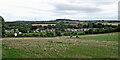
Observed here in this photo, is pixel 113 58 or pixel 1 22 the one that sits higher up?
pixel 1 22

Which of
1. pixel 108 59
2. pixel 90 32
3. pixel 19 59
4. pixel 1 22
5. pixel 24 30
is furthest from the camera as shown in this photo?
pixel 24 30

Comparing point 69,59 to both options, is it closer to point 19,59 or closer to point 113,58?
point 113,58

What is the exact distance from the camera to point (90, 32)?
81250mm

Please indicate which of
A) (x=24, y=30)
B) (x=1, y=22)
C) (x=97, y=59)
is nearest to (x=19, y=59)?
(x=97, y=59)

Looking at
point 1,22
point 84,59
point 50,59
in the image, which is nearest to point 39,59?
point 50,59

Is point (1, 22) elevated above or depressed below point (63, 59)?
above

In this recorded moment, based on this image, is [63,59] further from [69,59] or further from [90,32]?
[90,32]

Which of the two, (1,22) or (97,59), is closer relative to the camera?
(97,59)

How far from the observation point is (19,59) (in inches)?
501

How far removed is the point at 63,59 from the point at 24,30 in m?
95.2

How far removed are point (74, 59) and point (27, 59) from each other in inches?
202

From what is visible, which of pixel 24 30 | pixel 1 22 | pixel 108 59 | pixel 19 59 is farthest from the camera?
pixel 24 30

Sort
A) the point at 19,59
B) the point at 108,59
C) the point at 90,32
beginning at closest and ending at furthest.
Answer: the point at 108,59, the point at 19,59, the point at 90,32

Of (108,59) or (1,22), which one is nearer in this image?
(108,59)
